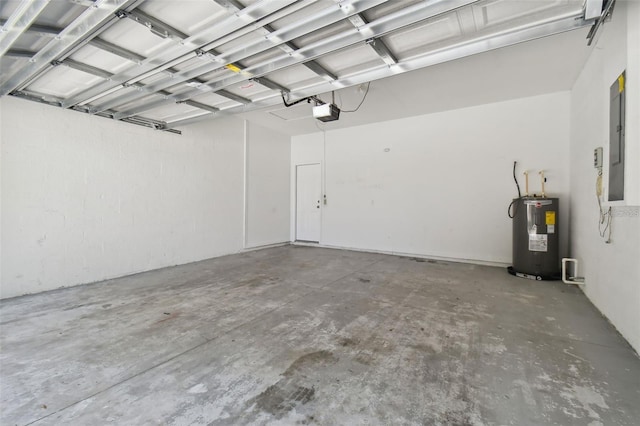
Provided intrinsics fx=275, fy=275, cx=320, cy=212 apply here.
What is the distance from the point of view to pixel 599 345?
2.19 meters

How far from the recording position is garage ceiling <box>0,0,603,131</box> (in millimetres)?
1812

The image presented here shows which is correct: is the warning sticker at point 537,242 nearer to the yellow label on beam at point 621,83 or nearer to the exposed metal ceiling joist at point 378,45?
the yellow label on beam at point 621,83

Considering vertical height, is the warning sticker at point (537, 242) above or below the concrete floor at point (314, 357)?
above

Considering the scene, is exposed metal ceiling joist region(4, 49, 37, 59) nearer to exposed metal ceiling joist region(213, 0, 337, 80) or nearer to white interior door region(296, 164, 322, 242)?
exposed metal ceiling joist region(213, 0, 337, 80)

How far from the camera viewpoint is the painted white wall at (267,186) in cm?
644

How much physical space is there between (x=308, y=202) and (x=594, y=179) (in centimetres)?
558

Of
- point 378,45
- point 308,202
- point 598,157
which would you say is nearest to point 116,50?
point 378,45

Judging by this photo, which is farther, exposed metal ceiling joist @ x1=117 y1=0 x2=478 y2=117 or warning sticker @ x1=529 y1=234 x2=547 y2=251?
warning sticker @ x1=529 y1=234 x2=547 y2=251

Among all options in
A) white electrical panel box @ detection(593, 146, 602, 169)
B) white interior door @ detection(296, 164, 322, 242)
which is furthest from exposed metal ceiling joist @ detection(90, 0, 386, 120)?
white interior door @ detection(296, 164, 322, 242)

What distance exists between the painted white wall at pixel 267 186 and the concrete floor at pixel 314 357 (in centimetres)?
310

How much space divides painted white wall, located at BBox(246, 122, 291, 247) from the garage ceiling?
3374 mm

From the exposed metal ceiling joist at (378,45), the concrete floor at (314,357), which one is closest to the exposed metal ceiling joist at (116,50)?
the exposed metal ceiling joist at (378,45)

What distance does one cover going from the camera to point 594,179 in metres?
3.13

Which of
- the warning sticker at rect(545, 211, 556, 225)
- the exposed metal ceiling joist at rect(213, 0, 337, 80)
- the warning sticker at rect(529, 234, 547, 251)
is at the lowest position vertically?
the warning sticker at rect(529, 234, 547, 251)
